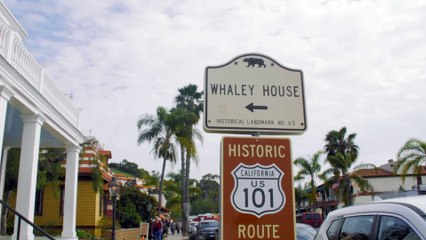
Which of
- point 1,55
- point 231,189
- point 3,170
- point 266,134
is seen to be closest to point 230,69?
point 266,134

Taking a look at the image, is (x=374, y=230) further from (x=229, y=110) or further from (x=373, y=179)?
(x=373, y=179)

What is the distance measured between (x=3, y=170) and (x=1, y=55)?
7887 millimetres

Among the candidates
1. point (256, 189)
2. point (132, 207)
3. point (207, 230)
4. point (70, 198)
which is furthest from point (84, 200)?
point (256, 189)

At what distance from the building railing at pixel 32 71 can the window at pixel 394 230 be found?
8716mm

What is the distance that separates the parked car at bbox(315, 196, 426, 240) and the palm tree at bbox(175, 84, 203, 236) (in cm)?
2635

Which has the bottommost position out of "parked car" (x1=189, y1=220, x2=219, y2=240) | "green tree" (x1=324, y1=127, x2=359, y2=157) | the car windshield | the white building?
"parked car" (x1=189, y1=220, x2=219, y2=240)

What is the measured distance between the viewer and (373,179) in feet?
166

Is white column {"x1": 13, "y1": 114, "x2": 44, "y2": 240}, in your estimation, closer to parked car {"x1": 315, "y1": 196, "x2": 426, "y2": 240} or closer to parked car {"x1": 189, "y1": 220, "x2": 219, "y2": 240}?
parked car {"x1": 315, "y1": 196, "x2": 426, "y2": 240}

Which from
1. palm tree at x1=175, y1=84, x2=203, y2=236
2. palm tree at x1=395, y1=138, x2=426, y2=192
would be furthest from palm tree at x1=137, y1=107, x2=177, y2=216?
palm tree at x1=395, y1=138, x2=426, y2=192

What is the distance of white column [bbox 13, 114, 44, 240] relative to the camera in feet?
37.1

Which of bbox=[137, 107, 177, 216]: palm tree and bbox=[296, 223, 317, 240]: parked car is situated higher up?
bbox=[137, 107, 177, 216]: palm tree

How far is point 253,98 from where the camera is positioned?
3.59 m

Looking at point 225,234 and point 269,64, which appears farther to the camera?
point 269,64

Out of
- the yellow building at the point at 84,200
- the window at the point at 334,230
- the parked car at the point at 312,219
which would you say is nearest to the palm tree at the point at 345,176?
the parked car at the point at 312,219
